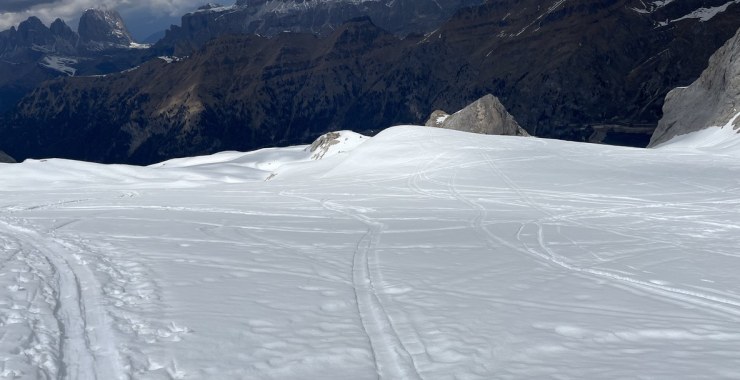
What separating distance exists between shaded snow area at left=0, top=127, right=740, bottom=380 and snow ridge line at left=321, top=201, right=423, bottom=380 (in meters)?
0.04

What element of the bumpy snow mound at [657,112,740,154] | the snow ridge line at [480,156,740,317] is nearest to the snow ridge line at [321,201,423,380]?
the snow ridge line at [480,156,740,317]

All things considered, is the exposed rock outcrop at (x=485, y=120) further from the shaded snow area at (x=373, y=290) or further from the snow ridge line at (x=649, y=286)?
the snow ridge line at (x=649, y=286)

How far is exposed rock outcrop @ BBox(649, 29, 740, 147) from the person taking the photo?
7512cm

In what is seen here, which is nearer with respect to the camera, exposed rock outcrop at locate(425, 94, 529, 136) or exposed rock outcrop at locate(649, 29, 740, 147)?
exposed rock outcrop at locate(649, 29, 740, 147)

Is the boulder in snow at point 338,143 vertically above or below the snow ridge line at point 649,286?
above

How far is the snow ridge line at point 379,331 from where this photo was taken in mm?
8688

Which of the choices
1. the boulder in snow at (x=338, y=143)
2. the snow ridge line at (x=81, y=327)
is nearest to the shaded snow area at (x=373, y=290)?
the snow ridge line at (x=81, y=327)

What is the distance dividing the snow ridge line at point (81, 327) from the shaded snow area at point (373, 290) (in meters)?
0.04

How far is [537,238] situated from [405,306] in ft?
30.8

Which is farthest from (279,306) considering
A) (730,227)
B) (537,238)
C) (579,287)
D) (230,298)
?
(730,227)

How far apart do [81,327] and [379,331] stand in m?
4.32

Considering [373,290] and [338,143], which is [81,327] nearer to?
[373,290]

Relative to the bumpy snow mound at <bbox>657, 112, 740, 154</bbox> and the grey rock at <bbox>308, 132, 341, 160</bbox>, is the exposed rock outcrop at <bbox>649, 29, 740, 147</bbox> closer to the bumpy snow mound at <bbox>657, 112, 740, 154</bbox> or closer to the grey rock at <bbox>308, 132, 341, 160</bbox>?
the bumpy snow mound at <bbox>657, 112, 740, 154</bbox>

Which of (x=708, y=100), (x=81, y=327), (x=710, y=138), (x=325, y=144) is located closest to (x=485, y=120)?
(x=710, y=138)
